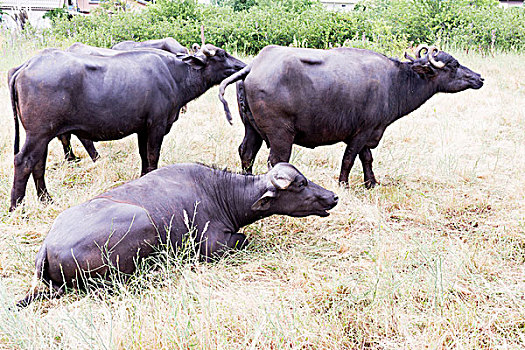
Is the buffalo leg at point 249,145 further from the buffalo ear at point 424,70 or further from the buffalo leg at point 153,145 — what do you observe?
the buffalo ear at point 424,70

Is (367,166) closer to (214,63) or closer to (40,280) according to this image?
(214,63)

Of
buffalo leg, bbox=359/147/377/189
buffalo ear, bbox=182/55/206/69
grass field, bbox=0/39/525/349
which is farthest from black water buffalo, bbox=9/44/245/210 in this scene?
buffalo leg, bbox=359/147/377/189

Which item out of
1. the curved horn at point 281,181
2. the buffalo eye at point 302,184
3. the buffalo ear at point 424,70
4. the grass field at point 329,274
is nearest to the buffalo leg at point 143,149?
the grass field at point 329,274

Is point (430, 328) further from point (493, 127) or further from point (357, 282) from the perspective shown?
point (493, 127)

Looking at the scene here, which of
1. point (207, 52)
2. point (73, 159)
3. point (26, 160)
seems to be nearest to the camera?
point (26, 160)

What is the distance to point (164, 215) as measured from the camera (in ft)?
14.4

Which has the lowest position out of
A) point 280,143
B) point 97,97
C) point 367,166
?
point 367,166

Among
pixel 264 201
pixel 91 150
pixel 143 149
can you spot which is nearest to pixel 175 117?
pixel 143 149

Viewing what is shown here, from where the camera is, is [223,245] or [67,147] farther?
[67,147]

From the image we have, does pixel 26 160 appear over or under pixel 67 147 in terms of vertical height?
over

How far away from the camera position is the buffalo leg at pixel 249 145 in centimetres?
649

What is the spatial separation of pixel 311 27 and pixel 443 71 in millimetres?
9488

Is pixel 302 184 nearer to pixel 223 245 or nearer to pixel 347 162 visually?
pixel 223 245

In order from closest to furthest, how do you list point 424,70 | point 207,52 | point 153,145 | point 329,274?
point 329,274
point 153,145
point 424,70
point 207,52
